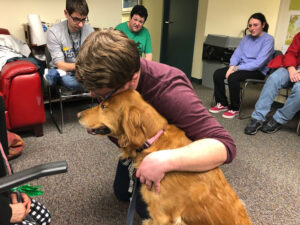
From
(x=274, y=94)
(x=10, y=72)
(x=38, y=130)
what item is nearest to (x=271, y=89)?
(x=274, y=94)

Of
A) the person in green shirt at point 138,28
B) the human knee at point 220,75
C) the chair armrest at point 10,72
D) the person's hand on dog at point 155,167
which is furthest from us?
the human knee at point 220,75

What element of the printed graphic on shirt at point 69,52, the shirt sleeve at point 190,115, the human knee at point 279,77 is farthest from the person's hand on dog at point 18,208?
the human knee at point 279,77

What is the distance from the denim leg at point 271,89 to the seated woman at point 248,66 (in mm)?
364

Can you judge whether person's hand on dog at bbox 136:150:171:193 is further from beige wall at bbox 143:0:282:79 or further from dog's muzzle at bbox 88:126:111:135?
beige wall at bbox 143:0:282:79

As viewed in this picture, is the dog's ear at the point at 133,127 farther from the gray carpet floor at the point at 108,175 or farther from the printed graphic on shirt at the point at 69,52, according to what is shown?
the printed graphic on shirt at the point at 69,52

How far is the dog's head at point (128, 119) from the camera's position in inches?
40.5

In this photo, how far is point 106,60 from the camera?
2.88 feet

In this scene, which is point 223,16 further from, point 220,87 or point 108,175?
point 108,175

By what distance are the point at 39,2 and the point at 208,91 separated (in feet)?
10.2

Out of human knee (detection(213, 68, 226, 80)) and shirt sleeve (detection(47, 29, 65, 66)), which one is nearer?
shirt sleeve (detection(47, 29, 65, 66))

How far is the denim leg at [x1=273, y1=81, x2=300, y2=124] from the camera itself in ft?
9.58

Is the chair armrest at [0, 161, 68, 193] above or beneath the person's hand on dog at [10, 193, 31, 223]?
above

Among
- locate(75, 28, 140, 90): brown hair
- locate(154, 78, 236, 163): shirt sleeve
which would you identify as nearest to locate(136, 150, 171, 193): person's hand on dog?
locate(154, 78, 236, 163): shirt sleeve

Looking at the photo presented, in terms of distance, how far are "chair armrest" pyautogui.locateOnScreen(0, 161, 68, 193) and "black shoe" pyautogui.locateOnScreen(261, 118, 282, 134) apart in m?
2.89
